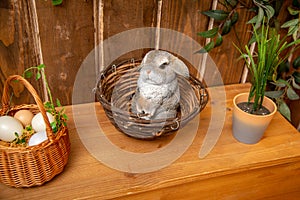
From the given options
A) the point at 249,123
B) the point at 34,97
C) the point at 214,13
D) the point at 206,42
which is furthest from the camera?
the point at 206,42

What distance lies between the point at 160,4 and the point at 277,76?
59 centimetres

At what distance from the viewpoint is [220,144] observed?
1019 millimetres

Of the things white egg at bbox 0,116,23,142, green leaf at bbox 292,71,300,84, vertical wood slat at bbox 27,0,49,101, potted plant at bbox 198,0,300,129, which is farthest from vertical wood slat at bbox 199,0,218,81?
white egg at bbox 0,116,23,142

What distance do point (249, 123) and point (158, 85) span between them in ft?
1.00

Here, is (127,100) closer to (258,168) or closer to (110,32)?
(110,32)

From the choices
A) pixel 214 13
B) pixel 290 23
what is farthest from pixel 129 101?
pixel 290 23

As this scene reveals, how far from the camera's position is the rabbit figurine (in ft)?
2.95

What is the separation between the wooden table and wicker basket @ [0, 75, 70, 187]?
42mm

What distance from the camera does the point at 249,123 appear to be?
978 millimetres

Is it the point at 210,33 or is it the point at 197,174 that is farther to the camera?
the point at 210,33

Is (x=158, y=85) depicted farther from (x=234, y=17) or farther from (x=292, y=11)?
(x=292, y=11)

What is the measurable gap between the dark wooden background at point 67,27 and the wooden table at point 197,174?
0.16 m

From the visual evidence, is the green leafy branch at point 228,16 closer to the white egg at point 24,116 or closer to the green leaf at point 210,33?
the green leaf at point 210,33

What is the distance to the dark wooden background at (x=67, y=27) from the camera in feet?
3.22
